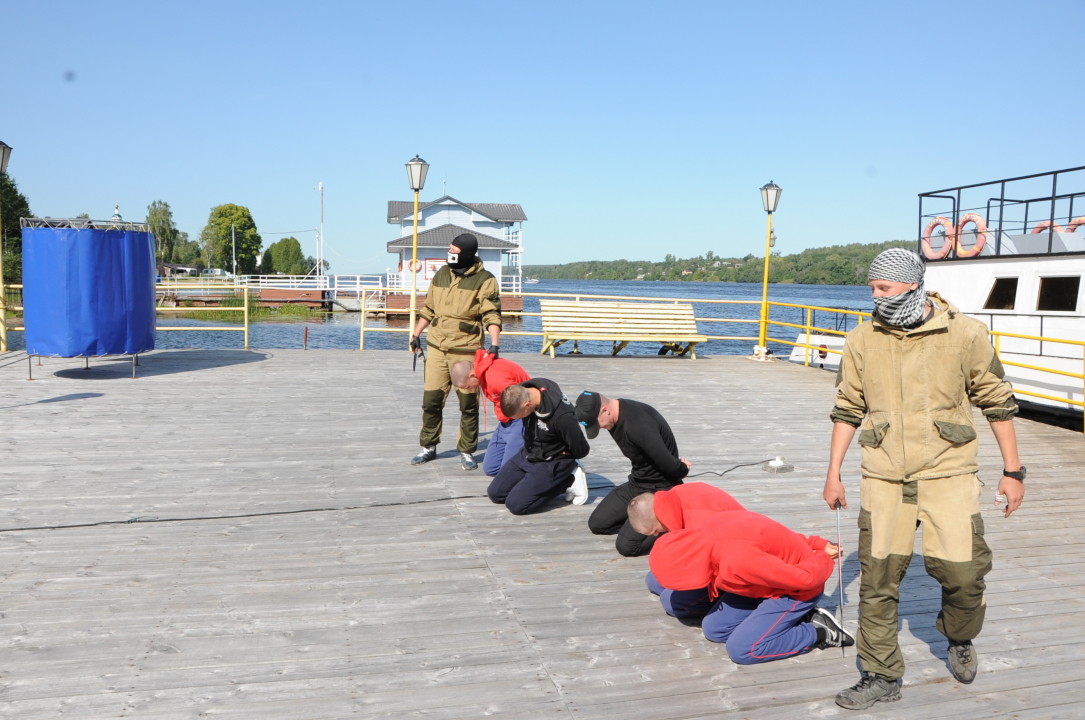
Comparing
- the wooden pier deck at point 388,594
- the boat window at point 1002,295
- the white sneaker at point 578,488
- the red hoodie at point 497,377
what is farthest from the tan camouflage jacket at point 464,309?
the boat window at point 1002,295

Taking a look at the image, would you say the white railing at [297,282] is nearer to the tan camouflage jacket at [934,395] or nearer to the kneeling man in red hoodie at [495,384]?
the kneeling man in red hoodie at [495,384]

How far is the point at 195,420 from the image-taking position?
8.66 metres

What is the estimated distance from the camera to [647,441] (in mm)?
4836

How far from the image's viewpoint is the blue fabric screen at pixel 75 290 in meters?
10.6

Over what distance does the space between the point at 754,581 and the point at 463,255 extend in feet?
13.2

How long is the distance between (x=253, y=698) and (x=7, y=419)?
22.9 ft

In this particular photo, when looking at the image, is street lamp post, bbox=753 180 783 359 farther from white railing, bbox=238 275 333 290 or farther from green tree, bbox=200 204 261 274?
green tree, bbox=200 204 261 274

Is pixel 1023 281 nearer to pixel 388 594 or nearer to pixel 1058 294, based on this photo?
pixel 1058 294

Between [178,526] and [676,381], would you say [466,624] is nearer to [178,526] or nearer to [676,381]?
[178,526]

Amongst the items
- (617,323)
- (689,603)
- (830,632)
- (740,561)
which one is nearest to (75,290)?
(617,323)

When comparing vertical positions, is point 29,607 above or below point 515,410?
below

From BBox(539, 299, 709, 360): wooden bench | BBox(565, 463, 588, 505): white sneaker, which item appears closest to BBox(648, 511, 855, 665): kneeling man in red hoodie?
BBox(565, 463, 588, 505): white sneaker

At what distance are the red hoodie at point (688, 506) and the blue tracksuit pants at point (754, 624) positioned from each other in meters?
0.37

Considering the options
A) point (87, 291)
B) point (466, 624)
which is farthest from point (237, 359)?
point (466, 624)
